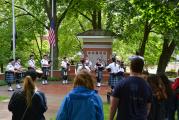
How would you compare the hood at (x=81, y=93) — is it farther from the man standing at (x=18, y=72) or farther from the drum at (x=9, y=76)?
the man standing at (x=18, y=72)

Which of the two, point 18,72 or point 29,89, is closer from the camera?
point 29,89

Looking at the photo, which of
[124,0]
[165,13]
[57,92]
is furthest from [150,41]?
[165,13]

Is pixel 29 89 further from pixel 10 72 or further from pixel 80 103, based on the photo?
pixel 10 72

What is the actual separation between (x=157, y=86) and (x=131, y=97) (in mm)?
1374

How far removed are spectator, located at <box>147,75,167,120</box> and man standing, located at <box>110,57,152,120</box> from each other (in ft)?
3.93

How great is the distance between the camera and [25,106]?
24.0 ft

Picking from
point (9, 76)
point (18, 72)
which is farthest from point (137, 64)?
point (18, 72)

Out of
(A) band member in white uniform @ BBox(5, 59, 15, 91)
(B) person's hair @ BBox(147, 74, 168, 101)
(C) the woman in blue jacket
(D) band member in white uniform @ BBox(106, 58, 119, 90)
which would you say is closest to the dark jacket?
(C) the woman in blue jacket

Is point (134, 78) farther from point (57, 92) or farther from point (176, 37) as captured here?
point (176, 37)

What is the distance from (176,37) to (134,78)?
2111 centimetres

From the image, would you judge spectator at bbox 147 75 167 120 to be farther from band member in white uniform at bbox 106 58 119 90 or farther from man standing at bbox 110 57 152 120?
band member in white uniform at bbox 106 58 119 90

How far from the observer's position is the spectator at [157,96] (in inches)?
322

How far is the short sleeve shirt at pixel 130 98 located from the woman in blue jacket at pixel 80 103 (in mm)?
586

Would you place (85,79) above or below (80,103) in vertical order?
above
